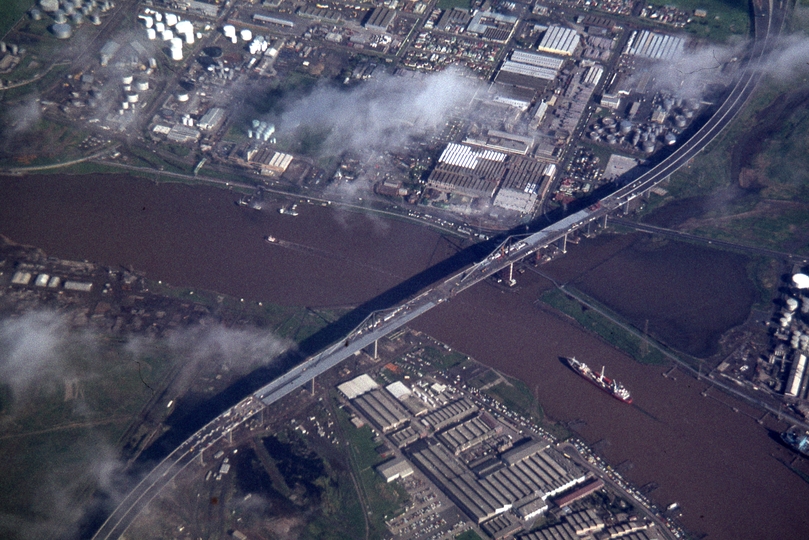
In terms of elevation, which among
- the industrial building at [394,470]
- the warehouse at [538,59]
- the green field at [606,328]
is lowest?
the industrial building at [394,470]

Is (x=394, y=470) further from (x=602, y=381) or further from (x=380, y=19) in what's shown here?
(x=380, y=19)

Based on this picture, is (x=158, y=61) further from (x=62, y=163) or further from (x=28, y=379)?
(x=28, y=379)

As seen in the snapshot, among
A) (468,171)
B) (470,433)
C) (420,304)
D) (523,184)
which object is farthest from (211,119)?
(470,433)

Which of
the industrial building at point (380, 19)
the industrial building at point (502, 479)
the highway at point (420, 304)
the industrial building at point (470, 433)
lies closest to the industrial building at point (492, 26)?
the industrial building at point (380, 19)

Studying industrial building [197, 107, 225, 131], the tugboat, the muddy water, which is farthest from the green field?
industrial building [197, 107, 225, 131]

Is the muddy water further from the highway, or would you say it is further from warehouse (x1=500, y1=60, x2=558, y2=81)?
warehouse (x1=500, y1=60, x2=558, y2=81)

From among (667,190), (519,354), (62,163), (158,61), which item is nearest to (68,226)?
(62,163)

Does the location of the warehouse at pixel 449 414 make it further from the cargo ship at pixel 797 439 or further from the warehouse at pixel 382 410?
the cargo ship at pixel 797 439
